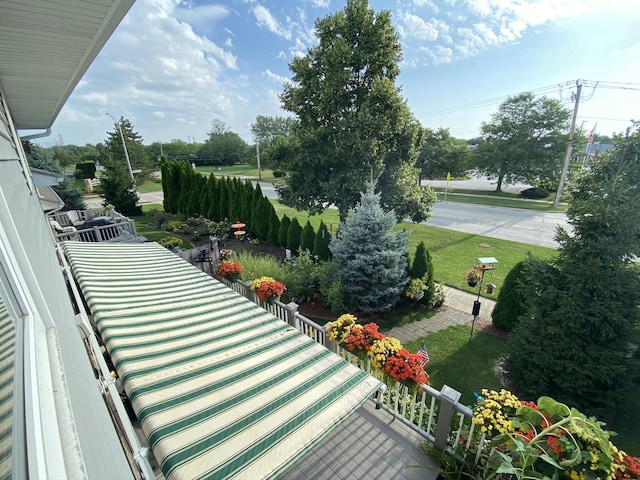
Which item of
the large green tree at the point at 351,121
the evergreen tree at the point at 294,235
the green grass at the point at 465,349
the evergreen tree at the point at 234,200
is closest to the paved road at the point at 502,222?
the green grass at the point at 465,349

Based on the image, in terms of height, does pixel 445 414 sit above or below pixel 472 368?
above

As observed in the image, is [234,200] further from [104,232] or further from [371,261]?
[371,261]

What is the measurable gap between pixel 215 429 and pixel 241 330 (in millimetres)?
1411

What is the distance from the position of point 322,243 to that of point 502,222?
15529 mm

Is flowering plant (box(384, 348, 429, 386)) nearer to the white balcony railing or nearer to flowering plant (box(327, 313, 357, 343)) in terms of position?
flowering plant (box(327, 313, 357, 343))

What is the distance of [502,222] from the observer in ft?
64.0

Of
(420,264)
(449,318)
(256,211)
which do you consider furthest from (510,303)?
(256,211)

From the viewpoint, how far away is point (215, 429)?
7.52 ft

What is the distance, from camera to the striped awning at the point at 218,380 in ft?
7.13

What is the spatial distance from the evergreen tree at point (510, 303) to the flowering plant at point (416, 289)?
1.98m

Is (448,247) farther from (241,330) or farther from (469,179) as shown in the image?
(469,179)

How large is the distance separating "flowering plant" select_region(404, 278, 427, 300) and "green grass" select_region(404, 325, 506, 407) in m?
1.32

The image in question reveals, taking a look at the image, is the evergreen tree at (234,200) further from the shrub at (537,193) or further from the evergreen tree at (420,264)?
the shrub at (537,193)

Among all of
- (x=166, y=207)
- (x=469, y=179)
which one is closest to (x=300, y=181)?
(x=166, y=207)
